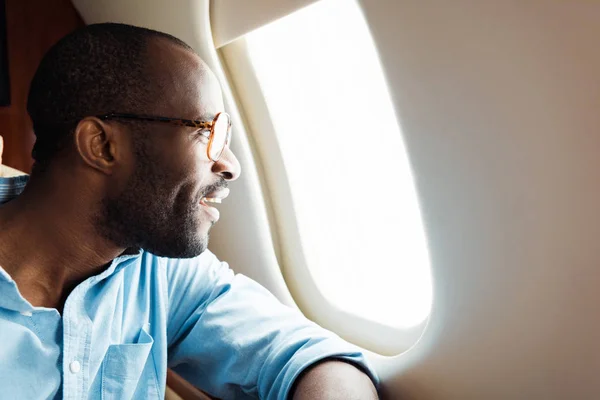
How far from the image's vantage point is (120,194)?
111cm

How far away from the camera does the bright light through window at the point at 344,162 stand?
52.9 inches

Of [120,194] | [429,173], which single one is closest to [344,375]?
[429,173]

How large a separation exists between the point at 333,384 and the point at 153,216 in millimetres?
440

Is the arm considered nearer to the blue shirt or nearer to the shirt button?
the blue shirt

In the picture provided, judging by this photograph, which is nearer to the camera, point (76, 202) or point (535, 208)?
point (535, 208)

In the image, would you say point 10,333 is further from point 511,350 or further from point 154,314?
point 511,350

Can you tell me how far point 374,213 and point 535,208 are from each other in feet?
1.84

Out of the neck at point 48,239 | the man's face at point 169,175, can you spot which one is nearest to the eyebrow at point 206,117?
the man's face at point 169,175

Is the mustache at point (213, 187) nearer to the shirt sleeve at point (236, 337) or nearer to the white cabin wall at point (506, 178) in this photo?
the shirt sleeve at point (236, 337)

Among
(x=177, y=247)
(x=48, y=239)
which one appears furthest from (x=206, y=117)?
(x=48, y=239)

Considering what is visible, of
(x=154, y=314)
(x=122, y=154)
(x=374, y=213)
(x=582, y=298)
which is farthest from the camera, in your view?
(x=374, y=213)

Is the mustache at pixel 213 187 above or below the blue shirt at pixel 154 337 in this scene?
above

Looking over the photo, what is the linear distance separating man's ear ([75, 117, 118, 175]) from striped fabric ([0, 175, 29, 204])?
206mm

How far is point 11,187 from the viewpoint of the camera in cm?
119
